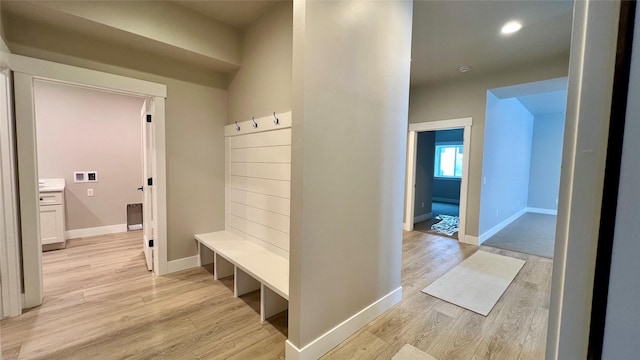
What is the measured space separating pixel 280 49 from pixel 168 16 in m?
1.13

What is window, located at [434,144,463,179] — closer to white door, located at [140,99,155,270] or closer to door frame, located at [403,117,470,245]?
door frame, located at [403,117,470,245]

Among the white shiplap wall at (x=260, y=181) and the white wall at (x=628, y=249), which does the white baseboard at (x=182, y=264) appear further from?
the white wall at (x=628, y=249)

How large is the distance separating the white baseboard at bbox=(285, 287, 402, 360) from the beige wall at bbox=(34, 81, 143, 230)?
179 inches

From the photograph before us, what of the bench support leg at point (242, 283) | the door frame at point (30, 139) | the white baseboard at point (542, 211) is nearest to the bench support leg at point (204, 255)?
the bench support leg at point (242, 283)

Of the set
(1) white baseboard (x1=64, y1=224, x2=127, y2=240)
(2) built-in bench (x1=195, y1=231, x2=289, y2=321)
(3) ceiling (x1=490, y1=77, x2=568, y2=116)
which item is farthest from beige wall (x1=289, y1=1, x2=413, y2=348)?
(1) white baseboard (x1=64, y1=224, x2=127, y2=240)

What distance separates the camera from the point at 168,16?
7.90 feet

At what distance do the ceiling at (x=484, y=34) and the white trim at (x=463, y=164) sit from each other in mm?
826

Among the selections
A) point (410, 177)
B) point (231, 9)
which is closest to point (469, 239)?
point (410, 177)

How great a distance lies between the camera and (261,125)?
2576 millimetres

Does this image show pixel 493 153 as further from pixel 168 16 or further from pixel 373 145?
pixel 168 16

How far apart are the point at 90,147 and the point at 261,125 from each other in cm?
Result: 365

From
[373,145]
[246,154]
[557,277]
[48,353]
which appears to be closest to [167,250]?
[48,353]

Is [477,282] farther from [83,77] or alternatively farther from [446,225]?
[83,77]

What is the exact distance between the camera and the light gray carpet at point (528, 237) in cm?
383
